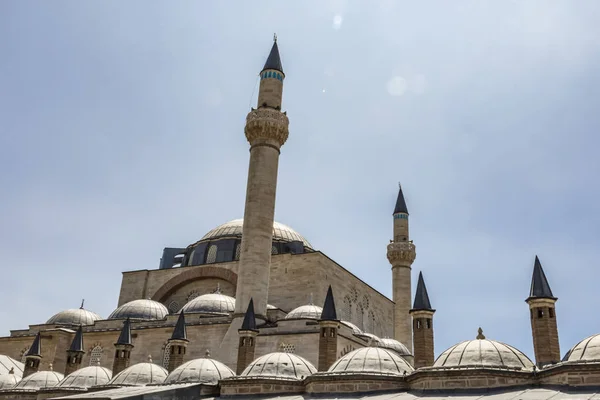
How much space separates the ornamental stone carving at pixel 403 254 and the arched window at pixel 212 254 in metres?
10.1

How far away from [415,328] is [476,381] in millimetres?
3562

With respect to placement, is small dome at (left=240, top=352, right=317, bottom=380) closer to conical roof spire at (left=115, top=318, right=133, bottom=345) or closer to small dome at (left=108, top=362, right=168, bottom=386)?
small dome at (left=108, top=362, right=168, bottom=386)

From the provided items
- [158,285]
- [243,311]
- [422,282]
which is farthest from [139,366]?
[158,285]

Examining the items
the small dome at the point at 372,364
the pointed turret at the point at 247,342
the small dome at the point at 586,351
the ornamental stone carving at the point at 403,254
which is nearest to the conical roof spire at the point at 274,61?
the pointed turret at the point at 247,342

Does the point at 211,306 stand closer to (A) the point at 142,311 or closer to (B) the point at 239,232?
(A) the point at 142,311

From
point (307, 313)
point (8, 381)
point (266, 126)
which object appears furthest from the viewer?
point (266, 126)

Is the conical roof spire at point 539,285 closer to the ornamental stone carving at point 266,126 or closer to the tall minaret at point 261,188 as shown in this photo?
the tall minaret at point 261,188

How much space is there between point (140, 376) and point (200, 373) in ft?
9.71

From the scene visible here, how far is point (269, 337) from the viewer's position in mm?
22781

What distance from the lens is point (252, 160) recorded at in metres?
26.1

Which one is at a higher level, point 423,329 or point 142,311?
point 142,311

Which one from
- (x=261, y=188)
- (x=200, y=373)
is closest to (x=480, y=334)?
(x=200, y=373)

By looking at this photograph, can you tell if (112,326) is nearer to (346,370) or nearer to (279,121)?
(279,121)

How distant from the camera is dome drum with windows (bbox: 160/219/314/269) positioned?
32.1 m
